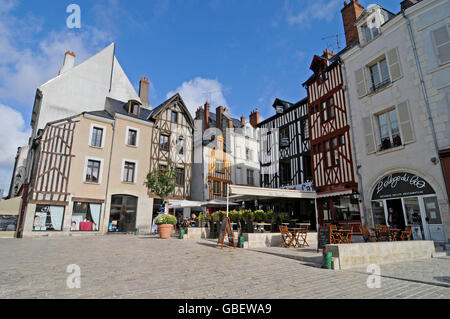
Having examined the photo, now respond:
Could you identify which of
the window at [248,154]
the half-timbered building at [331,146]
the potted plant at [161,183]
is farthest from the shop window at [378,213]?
the window at [248,154]

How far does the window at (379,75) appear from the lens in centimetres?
1073

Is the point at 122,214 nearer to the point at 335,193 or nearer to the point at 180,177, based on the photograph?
the point at 180,177

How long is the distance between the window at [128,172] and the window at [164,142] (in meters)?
2.56

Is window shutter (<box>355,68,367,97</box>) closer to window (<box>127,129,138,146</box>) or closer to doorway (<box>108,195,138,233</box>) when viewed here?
window (<box>127,129,138,146</box>)

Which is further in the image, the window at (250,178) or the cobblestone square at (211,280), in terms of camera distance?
the window at (250,178)

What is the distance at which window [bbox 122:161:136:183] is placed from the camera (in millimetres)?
16516

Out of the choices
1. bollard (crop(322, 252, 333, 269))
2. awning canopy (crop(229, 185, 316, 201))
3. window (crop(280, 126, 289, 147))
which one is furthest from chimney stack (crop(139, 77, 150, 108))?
bollard (crop(322, 252, 333, 269))

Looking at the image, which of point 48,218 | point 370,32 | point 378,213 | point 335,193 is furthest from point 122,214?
point 370,32

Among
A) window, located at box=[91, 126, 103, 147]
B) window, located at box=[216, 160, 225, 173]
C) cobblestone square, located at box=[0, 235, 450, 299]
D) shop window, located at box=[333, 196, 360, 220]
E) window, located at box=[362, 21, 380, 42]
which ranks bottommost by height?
cobblestone square, located at box=[0, 235, 450, 299]

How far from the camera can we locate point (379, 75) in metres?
11.1

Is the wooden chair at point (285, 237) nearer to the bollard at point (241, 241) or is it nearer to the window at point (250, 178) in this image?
the bollard at point (241, 241)

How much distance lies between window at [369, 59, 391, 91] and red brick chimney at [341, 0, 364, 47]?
3.37 m

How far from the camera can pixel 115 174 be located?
15977 millimetres
